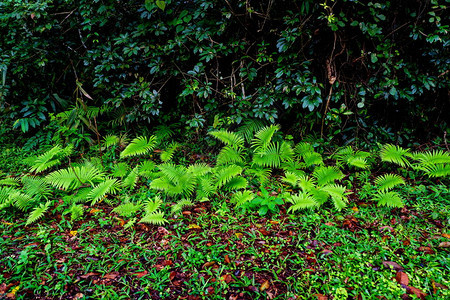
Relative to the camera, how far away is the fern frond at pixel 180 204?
114 inches

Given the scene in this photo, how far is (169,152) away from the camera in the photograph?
413cm

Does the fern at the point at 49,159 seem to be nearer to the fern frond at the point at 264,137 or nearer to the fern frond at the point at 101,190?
the fern frond at the point at 101,190

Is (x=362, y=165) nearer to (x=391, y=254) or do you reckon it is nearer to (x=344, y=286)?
(x=391, y=254)

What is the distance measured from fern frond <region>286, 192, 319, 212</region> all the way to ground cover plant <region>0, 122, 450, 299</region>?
0.01 m

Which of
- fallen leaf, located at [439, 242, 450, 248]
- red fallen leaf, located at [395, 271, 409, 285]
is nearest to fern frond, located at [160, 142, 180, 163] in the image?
red fallen leaf, located at [395, 271, 409, 285]

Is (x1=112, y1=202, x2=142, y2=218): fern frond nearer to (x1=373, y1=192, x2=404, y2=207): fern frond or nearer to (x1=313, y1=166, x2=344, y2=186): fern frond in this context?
(x1=313, y1=166, x2=344, y2=186): fern frond

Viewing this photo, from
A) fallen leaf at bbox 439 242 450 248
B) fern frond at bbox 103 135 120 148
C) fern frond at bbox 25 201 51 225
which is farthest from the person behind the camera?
fern frond at bbox 103 135 120 148

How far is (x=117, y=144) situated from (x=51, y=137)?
1274 millimetres

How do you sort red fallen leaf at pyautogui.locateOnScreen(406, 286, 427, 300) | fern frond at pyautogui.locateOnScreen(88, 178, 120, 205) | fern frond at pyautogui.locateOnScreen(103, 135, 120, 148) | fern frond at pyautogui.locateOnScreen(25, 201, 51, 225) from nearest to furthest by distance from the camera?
1. red fallen leaf at pyautogui.locateOnScreen(406, 286, 427, 300)
2. fern frond at pyautogui.locateOnScreen(25, 201, 51, 225)
3. fern frond at pyautogui.locateOnScreen(88, 178, 120, 205)
4. fern frond at pyautogui.locateOnScreen(103, 135, 120, 148)

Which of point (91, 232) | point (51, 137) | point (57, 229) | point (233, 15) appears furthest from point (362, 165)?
point (51, 137)

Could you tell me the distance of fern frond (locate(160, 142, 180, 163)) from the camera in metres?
3.97

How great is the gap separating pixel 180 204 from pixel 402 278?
2027 mm

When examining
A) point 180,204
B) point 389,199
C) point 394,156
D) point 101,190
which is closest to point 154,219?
point 180,204

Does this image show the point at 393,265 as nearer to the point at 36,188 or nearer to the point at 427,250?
the point at 427,250
